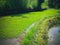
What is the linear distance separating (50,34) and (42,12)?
26 centimetres

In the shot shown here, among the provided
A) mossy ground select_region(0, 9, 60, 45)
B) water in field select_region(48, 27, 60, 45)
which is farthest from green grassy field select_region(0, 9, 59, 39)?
water in field select_region(48, 27, 60, 45)

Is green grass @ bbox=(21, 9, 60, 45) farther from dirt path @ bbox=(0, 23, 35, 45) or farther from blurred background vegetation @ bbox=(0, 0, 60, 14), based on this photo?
blurred background vegetation @ bbox=(0, 0, 60, 14)

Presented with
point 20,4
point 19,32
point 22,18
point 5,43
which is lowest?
point 5,43

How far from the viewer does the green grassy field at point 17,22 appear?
1.57 m

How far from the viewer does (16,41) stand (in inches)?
61.2

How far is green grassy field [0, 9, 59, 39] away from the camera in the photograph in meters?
1.57

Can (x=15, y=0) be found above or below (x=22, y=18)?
above

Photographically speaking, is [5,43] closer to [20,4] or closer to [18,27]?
[18,27]

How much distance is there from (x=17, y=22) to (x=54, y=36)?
429 millimetres

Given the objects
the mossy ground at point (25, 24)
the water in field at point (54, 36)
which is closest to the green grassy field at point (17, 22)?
the mossy ground at point (25, 24)

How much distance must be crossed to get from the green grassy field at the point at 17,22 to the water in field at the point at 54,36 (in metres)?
0.18

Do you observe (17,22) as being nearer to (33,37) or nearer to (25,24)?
(25,24)

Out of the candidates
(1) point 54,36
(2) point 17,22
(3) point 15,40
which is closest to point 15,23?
(2) point 17,22

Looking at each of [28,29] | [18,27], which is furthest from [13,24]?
[28,29]
